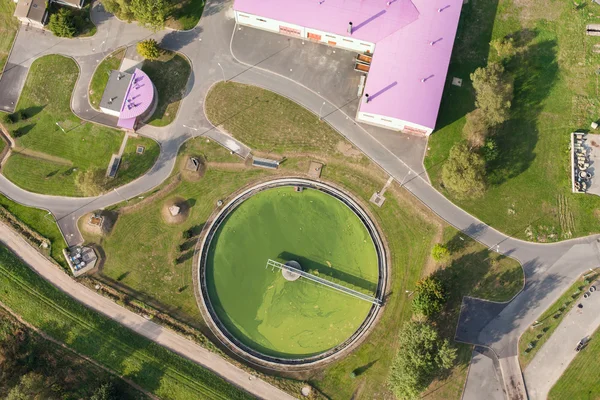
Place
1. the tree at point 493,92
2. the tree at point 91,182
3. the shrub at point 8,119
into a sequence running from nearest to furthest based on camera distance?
the tree at point 493,92
the tree at point 91,182
the shrub at point 8,119

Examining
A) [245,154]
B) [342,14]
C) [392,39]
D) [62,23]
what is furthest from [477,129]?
[62,23]

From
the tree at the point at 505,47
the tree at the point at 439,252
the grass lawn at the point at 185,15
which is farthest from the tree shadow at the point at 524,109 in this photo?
the grass lawn at the point at 185,15

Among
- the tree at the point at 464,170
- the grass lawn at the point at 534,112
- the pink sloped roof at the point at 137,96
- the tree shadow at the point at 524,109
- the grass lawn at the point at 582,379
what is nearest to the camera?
the tree at the point at 464,170

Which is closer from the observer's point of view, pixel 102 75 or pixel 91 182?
pixel 91 182

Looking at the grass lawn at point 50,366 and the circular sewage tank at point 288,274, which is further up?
the circular sewage tank at point 288,274

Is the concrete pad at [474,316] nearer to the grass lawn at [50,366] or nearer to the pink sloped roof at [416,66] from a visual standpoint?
the pink sloped roof at [416,66]

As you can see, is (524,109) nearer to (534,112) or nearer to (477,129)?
(534,112)

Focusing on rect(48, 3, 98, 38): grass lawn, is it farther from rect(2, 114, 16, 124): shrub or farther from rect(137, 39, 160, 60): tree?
rect(2, 114, 16, 124): shrub
